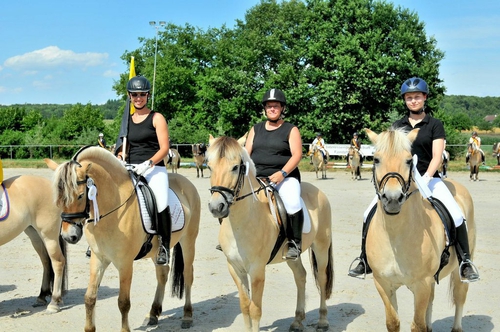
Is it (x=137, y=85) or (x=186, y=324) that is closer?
(x=137, y=85)

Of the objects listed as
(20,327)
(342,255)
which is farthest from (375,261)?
(342,255)

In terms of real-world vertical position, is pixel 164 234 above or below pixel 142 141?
below

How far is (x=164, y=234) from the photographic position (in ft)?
A: 21.4

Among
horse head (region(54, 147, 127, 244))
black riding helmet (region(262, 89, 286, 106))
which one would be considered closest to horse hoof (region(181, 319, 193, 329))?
horse head (region(54, 147, 127, 244))

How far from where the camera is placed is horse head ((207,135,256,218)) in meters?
5.16

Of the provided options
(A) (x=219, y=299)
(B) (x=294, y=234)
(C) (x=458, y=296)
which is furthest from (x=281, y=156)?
(A) (x=219, y=299)

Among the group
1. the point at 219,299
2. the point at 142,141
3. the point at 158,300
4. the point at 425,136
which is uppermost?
the point at 425,136

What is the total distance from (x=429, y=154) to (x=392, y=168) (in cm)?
127

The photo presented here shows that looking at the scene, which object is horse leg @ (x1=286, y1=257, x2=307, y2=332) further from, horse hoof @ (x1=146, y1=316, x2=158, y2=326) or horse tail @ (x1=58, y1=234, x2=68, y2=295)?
horse tail @ (x1=58, y1=234, x2=68, y2=295)

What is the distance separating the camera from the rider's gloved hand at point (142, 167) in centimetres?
643

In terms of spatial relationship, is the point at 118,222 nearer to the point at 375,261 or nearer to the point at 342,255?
the point at 375,261

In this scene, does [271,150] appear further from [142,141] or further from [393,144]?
[393,144]

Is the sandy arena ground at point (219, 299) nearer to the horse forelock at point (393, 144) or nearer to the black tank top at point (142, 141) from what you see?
the black tank top at point (142, 141)

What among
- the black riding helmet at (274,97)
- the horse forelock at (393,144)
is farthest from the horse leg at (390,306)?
the black riding helmet at (274,97)
